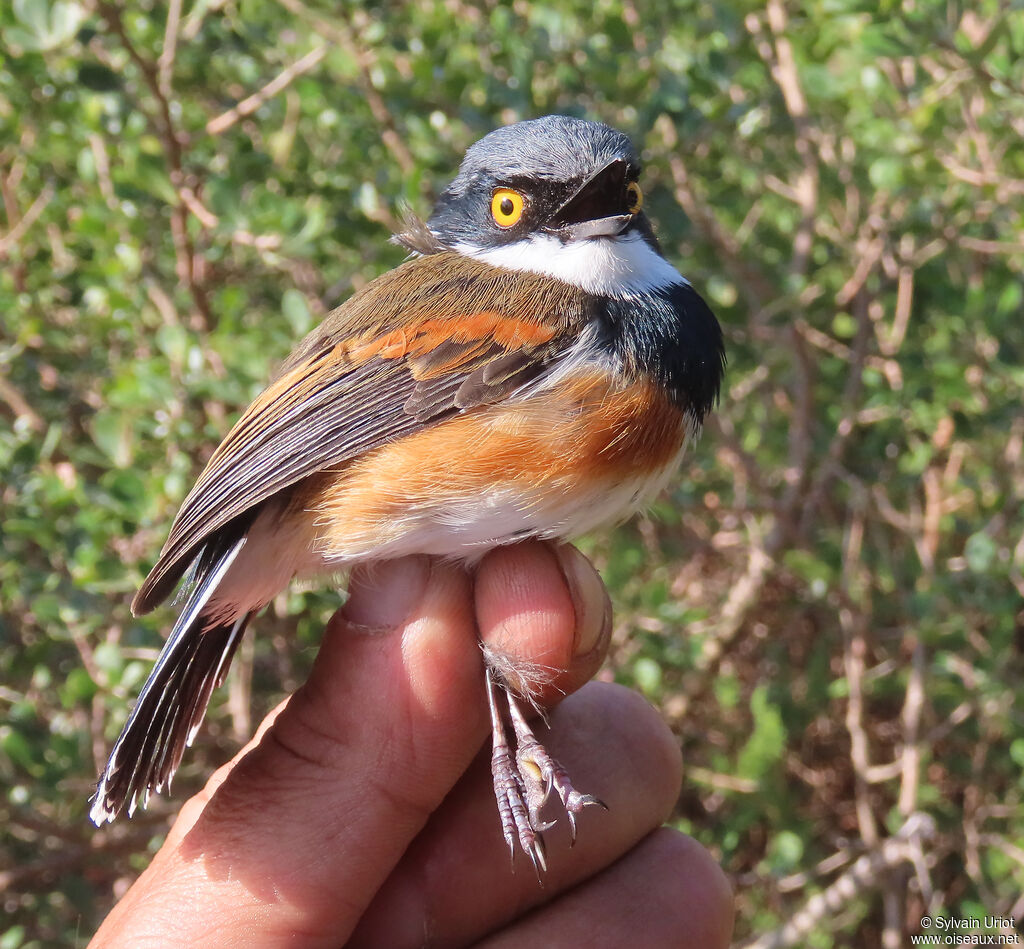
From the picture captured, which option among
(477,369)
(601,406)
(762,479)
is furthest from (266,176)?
(762,479)

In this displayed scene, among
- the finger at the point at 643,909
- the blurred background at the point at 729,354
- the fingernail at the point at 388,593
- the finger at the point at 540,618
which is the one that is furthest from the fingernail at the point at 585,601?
the blurred background at the point at 729,354

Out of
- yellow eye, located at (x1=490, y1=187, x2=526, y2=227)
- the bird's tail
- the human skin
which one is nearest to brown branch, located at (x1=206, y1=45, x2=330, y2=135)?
yellow eye, located at (x1=490, y1=187, x2=526, y2=227)

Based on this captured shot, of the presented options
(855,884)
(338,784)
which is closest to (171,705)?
(338,784)

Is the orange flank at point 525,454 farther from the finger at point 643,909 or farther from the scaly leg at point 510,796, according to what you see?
the finger at point 643,909

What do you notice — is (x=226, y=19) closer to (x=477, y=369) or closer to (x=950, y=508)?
(x=477, y=369)

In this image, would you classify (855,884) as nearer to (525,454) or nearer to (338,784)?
(338,784)
